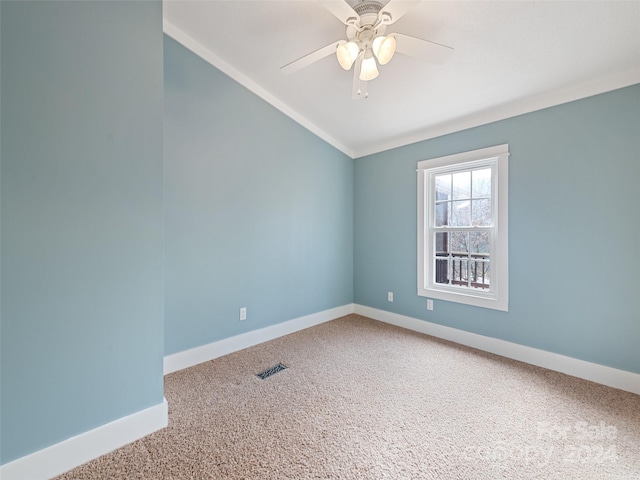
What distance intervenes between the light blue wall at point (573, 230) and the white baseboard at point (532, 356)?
5 cm

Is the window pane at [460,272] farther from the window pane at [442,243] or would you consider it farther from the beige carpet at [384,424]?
the beige carpet at [384,424]

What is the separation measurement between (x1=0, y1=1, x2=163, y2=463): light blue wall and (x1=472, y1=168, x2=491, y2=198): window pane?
2883mm

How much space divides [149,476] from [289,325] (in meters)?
1.92

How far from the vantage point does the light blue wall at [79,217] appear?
1.21 metres

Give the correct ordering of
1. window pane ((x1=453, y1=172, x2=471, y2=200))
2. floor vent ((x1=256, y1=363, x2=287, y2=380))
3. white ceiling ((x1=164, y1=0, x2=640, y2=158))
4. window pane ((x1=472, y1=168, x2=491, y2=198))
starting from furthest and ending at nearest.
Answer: window pane ((x1=453, y1=172, x2=471, y2=200))
window pane ((x1=472, y1=168, x2=491, y2=198))
floor vent ((x1=256, y1=363, x2=287, y2=380))
white ceiling ((x1=164, y1=0, x2=640, y2=158))

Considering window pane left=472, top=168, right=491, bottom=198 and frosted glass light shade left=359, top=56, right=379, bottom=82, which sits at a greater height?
frosted glass light shade left=359, top=56, right=379, bottom=82

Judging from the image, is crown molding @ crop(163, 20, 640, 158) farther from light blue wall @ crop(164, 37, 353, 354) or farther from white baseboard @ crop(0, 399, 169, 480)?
white baseboard @ crop(0, 399, 169, 480)

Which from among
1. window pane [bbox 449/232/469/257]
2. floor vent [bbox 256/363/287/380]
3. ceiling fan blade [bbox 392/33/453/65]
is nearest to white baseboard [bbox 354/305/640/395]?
window pane [bbox 449/232/469/257]

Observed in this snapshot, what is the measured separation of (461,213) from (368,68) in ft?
6.30

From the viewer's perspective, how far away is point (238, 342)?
2.67 meters

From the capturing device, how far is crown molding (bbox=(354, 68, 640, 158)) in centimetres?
201

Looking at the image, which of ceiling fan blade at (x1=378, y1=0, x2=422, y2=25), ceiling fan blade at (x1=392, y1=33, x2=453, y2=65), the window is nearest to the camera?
ceiling fan blade at (x1=378, y1=0, x2=422, y2=25)

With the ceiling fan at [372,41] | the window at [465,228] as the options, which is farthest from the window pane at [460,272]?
the ceiling fan at [372,41]

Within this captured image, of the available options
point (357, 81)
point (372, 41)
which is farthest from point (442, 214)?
point (372, 41)
